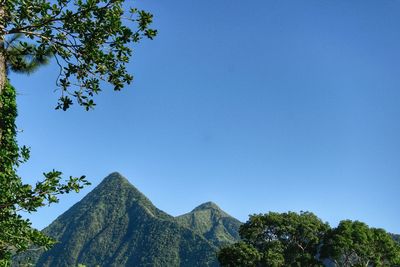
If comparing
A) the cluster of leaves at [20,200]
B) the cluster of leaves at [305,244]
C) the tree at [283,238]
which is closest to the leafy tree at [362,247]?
the cluster of leaves at [305,244]

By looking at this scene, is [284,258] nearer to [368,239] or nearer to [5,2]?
[368,239]

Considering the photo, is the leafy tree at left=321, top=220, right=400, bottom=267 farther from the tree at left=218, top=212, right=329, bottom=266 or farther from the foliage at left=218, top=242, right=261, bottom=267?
Result: the foliage at left=218, top=242, right=261, bottom=267

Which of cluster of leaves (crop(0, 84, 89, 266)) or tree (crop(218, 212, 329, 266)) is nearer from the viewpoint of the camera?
cluster of leaves (crop(0, 84, 89, 266))

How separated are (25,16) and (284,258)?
125 ft

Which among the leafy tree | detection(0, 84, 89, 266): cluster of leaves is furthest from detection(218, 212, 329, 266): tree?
detection(0, 84, 89, 266): cluster of leaves

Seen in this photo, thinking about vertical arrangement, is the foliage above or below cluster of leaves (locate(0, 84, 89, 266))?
above

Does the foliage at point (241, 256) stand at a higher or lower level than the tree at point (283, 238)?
lower

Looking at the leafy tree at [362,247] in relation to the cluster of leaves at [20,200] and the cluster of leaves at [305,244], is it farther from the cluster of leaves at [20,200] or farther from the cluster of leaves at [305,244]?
the cluster of leaves at [20,200]

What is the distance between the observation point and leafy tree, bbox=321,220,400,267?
37156mm

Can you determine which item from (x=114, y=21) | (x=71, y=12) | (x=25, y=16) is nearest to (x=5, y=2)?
(x=25, y=16)

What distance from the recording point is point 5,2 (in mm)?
6695

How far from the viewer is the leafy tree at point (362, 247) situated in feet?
122

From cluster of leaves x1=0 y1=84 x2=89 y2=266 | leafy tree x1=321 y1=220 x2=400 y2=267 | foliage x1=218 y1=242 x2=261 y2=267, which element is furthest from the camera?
foliage x1=218 y1=242 x2=261 y2=267

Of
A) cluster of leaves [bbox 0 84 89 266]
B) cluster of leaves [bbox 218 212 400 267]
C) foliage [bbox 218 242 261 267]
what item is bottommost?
cluster of leaves [bbox 0 84 89 266]
